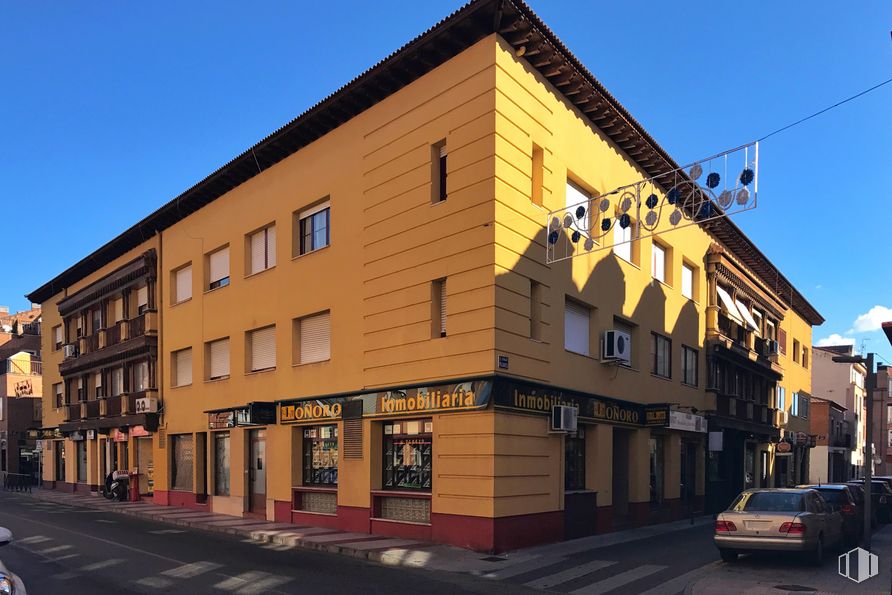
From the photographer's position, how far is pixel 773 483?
34.9m

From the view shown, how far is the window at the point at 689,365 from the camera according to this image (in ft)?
81.7

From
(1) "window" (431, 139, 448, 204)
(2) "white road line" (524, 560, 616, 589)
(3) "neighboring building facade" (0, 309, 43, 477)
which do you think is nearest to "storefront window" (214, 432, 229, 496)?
(1) "window" (431, 139, 448, 204)

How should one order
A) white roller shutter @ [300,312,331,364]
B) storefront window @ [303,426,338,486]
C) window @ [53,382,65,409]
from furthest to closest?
window @ [53,382,65,409]
white roller shutter @ [300,312,331,364]
storefront window @ [303,426,338,486]

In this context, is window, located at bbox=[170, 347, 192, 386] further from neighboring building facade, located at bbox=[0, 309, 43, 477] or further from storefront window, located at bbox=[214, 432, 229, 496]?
neighboring building facade, located at bbox=[0, 309, 43, 477]

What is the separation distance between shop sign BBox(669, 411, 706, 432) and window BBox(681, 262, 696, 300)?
4300 mm

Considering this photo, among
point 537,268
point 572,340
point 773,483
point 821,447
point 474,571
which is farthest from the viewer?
point 821,447

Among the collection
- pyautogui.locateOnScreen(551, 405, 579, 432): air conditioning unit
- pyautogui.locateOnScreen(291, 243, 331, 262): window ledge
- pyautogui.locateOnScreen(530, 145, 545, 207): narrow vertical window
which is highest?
pyautogui.locateOnScreen(530, 145, 545, 207): narrow vertical window

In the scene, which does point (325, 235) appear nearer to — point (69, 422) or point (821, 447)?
point (69, 422)

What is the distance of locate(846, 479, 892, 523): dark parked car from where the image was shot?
23.3 metres

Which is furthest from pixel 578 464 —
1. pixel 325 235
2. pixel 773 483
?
pixel 773 483

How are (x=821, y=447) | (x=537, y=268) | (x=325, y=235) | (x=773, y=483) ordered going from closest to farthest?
(x=537, y=268), (x=325, y=235), (x=773, y=483), (x=821, y=447)

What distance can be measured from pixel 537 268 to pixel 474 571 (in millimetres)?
6833

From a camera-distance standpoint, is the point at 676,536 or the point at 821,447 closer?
the point at 676,536

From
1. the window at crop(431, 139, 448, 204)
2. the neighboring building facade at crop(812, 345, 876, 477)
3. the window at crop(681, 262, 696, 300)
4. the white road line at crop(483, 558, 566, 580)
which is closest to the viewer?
the white road line at crop(483, 558, 566, 580)
